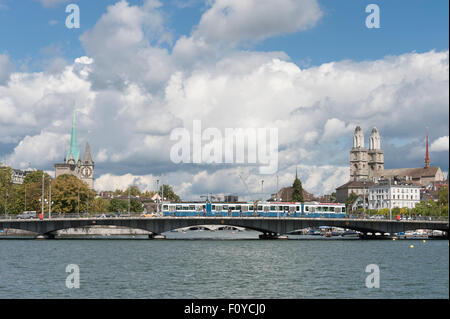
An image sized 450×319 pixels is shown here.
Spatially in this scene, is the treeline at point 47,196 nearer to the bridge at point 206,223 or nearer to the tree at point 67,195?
the tree at point 67,195

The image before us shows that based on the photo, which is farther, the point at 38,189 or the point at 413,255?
the point at 38,189

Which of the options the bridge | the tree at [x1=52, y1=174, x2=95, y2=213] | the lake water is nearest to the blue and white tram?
the bridge

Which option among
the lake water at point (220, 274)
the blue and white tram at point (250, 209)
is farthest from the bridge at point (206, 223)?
the lake water at point (220, 274)

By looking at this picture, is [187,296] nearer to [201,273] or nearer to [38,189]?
[201,273]

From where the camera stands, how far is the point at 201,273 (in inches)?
2195

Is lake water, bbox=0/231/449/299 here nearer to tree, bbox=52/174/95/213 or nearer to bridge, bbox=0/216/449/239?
bridge, bbox=0/216/449/239

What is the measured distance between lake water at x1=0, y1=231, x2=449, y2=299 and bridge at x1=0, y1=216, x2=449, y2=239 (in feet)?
86.5

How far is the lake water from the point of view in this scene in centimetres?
4394

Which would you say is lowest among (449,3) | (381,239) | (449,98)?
(381,239)

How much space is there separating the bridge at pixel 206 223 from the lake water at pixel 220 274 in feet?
86.5

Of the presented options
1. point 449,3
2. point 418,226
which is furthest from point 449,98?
point 418,226

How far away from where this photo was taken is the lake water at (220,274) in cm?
4394

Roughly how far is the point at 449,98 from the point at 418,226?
341 ft

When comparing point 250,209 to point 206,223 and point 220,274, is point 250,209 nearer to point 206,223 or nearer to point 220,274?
point 206,223
